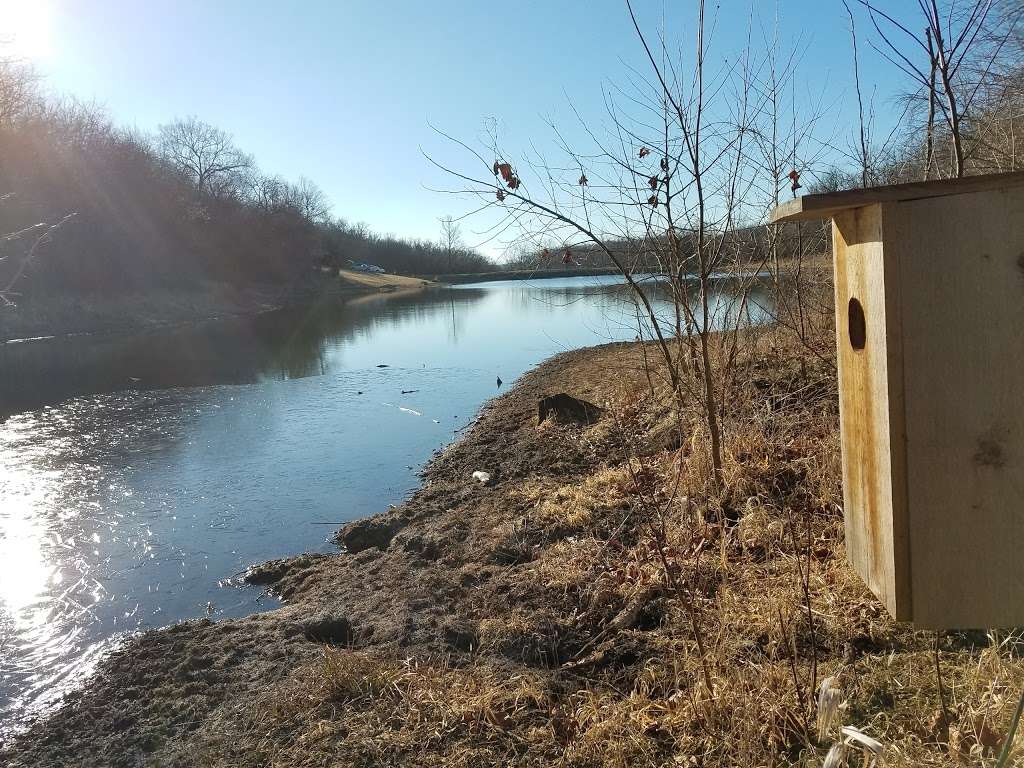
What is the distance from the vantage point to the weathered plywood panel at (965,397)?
1.74m

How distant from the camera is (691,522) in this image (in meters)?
3.88

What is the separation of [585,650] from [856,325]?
1.97 metres

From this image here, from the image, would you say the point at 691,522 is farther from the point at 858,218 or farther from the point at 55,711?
the point at 55,711

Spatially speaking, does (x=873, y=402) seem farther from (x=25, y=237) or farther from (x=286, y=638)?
(x=25, y=237)

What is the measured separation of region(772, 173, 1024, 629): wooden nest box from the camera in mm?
1740

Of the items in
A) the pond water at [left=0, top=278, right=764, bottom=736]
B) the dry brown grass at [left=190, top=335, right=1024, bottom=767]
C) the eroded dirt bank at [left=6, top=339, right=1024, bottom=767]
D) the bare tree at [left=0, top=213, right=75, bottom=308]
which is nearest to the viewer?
the dry brown grass at [left=190, top=335, right=1024, bottom=767]

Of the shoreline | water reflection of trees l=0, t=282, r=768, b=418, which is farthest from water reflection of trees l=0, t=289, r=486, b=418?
the shoreline

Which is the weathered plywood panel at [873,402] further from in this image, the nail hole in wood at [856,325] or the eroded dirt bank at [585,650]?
the eroded dirt bank at [585,650]

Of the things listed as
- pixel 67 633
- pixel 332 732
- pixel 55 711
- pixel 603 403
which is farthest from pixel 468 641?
pixel 603 403

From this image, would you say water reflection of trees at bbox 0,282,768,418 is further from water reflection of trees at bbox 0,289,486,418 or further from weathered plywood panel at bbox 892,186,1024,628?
weathered plywood panel at bbox 892,186,1024,628

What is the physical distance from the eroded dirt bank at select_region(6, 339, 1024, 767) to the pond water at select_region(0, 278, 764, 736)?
26.6 inches

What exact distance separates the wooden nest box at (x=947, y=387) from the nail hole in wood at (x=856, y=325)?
0.12m

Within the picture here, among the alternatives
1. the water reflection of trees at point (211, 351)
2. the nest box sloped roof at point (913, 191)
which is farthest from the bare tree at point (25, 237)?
the water reflection of trees at point (211, 351)

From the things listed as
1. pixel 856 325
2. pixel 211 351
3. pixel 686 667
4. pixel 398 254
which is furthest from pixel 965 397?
pixel 398 254
